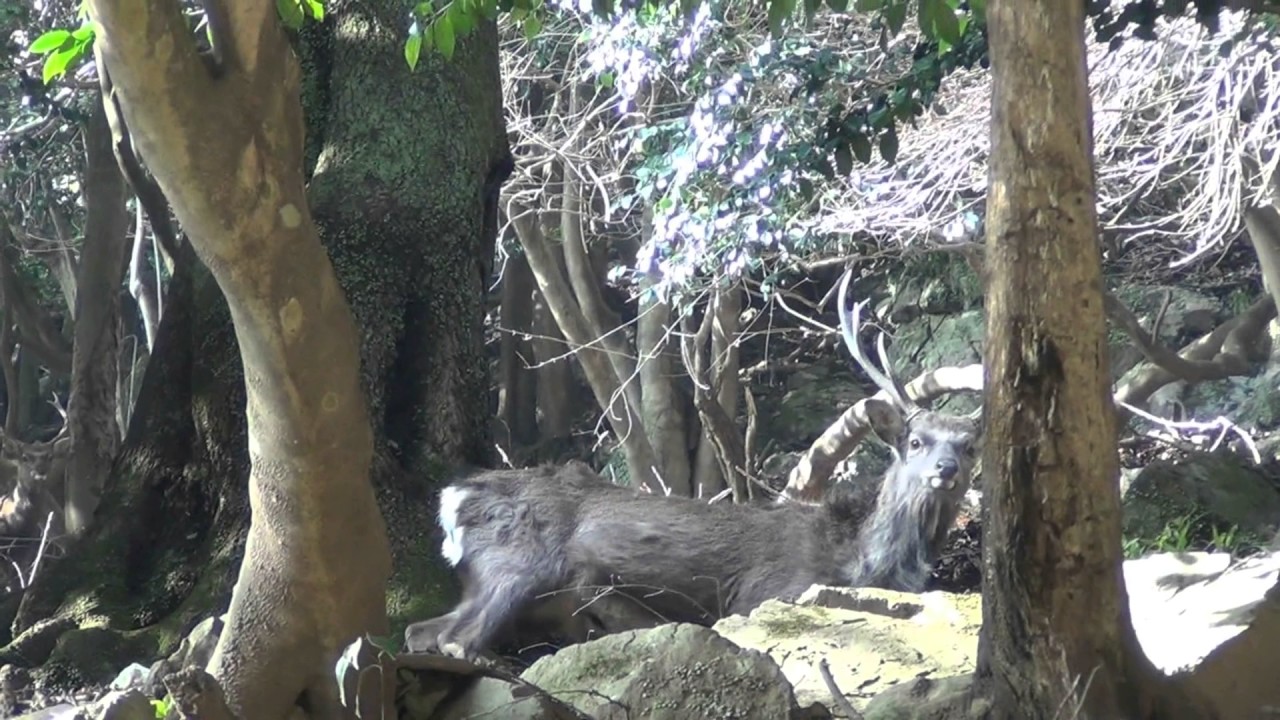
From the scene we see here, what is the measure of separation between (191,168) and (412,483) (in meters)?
3.08

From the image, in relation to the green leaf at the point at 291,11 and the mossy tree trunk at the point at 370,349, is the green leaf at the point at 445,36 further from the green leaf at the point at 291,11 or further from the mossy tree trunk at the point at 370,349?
the mossy tree trunk at the point at 370,349

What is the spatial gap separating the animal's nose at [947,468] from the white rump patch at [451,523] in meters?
2.30

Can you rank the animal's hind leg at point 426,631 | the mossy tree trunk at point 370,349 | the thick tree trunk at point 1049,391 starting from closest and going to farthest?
the thick tree trunk at point 1049,391 < the animal's hind leg at point 426,631 < the mossy tree trunk at point 370,349

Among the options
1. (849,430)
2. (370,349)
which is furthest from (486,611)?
(849,430)

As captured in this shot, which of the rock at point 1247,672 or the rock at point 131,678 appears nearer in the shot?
the rock at point 131,678

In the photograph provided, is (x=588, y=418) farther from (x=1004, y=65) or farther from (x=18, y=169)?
(x=1004, y=65)

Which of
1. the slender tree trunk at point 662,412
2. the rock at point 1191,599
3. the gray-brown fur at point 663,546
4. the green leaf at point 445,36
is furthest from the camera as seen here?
the slender tree trunk at point 662,412

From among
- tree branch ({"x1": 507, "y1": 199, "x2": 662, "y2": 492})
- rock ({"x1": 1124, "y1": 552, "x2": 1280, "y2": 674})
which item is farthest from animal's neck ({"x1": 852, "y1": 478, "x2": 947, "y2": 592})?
tree branch ({"x1": 507, "y1": 199, "x2": 662, "y2": 492})

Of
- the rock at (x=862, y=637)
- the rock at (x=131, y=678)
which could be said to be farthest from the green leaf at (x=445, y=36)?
the rock at (x=862, y=637)

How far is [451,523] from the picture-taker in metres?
5.66

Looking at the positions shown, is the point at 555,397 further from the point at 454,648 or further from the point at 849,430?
the point at 454,648

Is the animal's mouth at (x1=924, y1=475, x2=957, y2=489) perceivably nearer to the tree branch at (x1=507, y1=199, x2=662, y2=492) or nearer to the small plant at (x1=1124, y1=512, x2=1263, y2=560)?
the small plant at (x1=1124, y1=512, x2=1263, y2=560)

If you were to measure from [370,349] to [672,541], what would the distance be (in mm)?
1645

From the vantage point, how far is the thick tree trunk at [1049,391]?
3016 mm
